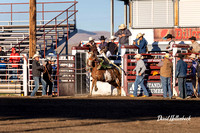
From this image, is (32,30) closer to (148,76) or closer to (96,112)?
(148,76)

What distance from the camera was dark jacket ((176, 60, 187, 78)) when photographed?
20.6 meters

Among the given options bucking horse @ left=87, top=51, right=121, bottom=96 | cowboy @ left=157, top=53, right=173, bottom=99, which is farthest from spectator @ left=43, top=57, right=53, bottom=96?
cowboy @ left=157, top=53, right=173, bottom=99

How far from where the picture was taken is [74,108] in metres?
15.2

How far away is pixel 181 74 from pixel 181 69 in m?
0.20

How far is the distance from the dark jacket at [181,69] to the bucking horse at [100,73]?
2967 mm

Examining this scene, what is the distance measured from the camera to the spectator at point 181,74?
67.6 feet

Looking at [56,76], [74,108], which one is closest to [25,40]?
[56,76]

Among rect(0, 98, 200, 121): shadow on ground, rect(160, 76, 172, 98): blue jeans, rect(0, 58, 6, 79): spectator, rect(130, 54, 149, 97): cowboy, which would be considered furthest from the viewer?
rect(0, 58, 6, 79): spectator

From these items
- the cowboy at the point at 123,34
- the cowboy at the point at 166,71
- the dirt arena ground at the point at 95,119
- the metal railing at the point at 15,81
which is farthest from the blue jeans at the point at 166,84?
the metal railing at the point at 15,81

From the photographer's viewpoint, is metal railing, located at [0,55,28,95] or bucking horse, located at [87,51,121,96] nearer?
bucking horse, located at [87,51,121,96]

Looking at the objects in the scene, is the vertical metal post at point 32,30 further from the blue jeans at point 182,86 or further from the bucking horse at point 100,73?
the blue jeans at point 182,86

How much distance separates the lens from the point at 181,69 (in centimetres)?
2067

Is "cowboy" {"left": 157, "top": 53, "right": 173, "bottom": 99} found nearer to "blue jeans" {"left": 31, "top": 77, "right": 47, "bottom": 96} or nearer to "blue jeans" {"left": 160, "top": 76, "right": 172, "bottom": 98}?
"blue jeans" {"left": 160, "top": 76, "right": 172, "bottom": 98}

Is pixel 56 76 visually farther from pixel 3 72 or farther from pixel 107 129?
pixel 107 129
